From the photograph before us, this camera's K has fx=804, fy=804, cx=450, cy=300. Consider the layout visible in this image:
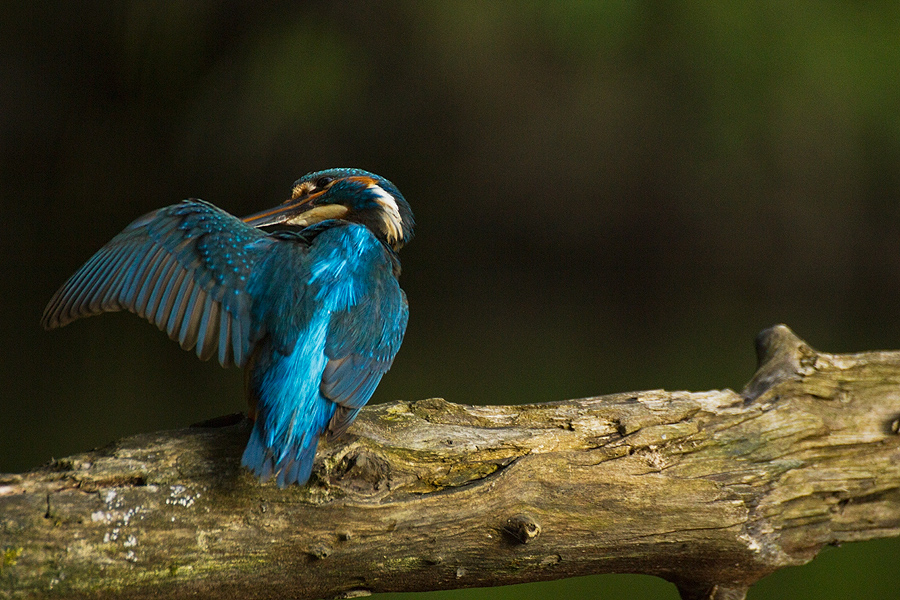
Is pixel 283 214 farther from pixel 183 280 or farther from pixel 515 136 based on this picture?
pixel 515 136

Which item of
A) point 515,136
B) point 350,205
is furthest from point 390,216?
point 515,136

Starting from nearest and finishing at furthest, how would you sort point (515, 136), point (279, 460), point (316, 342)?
point (279, 460) → point (316, 342) → point (515, 136)

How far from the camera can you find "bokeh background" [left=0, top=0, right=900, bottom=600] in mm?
6355

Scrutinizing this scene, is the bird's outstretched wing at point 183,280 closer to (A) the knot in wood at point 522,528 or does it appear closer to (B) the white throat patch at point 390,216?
(B) the white throat patch at point 390,216

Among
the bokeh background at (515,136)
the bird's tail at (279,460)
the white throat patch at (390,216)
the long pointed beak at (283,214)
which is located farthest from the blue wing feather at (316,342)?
the bokeh background at (515,136)

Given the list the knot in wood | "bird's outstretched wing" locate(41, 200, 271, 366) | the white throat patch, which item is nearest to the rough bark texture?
the knot in wood

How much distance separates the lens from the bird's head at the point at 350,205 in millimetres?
1574

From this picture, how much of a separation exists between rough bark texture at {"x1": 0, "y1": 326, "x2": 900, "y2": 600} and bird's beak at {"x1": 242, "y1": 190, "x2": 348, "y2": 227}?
451 mm

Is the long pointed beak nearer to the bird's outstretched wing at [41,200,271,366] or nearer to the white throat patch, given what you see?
the white throat patch

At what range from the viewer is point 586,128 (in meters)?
7.01

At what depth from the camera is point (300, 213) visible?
166 centimetres

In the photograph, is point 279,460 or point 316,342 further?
point 316,342

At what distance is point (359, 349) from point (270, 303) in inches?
6.2

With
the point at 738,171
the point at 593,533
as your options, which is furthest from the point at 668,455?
the point at 738,171
